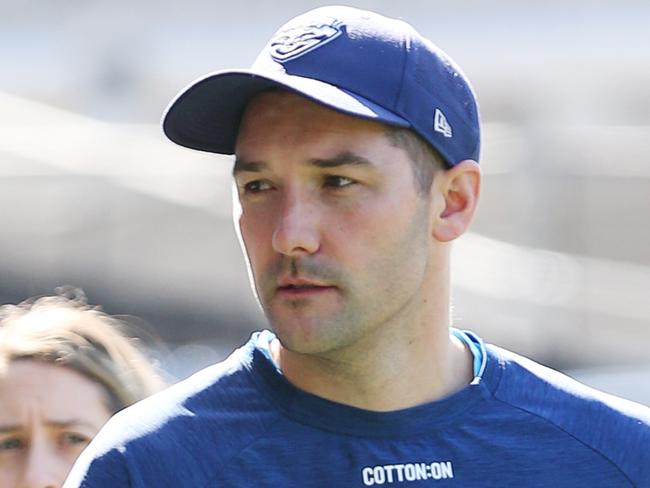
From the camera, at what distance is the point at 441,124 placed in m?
1.91

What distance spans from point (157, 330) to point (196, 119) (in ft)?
15.9

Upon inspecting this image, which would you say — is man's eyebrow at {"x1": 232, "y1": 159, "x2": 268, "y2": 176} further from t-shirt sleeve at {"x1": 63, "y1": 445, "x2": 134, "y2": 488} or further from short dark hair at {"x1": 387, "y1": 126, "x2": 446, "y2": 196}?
t-shirt sleeve at {"x1": 63, "y1": 445, "x2": 134, "y2": 488}

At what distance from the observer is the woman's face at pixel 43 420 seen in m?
2.21

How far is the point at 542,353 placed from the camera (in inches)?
258

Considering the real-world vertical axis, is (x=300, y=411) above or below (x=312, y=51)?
below

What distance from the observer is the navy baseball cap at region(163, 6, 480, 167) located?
1837mm

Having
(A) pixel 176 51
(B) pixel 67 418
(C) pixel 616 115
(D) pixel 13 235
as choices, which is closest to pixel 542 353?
(C) pixel 616 115

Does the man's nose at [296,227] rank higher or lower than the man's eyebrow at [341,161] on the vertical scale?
lower

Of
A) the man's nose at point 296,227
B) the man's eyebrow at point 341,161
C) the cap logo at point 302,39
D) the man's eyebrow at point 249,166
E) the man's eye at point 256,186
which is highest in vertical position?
the cap logo at point 302,39

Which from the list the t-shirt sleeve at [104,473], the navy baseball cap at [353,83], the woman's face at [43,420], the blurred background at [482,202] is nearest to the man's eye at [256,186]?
the navy baseball cap at [353,83]

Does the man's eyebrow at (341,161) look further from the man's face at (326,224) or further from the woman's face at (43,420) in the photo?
the woman's face at (43,420)

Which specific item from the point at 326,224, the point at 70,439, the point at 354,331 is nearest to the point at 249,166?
the point at 326,224

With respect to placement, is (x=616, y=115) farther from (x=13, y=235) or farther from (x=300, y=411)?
(x=300, y=411)

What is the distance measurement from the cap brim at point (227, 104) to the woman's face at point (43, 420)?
21.2 inches
